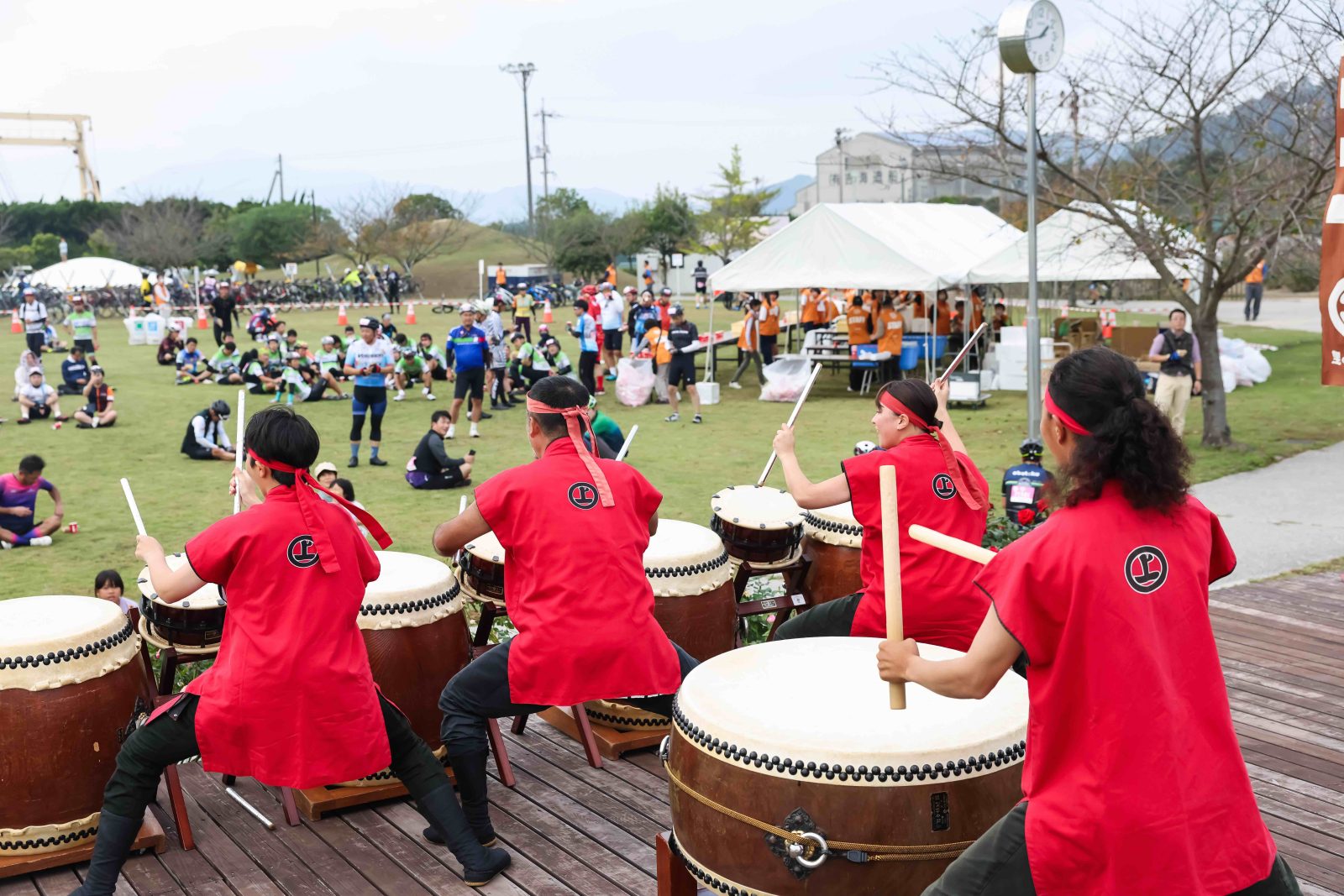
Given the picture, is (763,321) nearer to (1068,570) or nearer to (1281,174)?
(1281,174)

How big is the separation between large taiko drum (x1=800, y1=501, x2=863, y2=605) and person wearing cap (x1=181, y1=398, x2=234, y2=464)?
874 cm

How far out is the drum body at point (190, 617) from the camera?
165 inches

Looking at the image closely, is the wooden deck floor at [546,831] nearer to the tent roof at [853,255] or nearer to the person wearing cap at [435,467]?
the person wearing cap at [435,467]

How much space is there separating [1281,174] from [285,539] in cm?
994

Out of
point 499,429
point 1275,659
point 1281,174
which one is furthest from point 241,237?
point 1275,659

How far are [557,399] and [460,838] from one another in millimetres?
1287

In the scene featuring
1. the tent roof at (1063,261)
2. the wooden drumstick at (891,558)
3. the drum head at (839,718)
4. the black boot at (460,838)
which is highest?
the tent roof at (1063,261)

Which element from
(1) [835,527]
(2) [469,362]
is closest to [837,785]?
(1) [835,527]

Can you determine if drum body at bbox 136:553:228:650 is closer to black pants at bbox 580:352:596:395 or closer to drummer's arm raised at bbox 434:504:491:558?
drummer's arm raised at bbox 434:504:491:558

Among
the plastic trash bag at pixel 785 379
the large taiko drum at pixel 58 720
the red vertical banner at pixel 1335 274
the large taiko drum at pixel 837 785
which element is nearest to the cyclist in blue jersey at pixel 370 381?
the plastic trash bag at pixel 785 379

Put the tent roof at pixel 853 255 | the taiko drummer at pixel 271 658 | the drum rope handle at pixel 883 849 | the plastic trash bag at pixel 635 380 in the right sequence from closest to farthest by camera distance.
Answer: the drum rope handle at pixel 883 849 → the taiko drummer at pixel 271 658 → the tent roof at pixel 853 255 → the plastic trash bag at pixel 635 380

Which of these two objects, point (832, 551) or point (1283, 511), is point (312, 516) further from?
point (1283, 511)

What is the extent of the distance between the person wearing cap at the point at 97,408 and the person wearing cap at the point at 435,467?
5658 mm

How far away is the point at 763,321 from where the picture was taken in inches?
715
